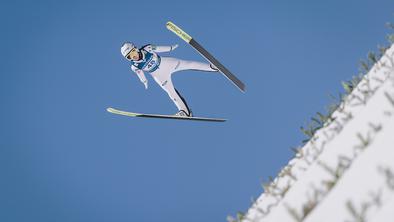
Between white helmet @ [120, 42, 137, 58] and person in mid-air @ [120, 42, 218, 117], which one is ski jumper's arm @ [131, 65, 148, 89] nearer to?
person in mid-air @ [120, 42, 218, 117]

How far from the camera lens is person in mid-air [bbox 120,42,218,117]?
1106 centimetres

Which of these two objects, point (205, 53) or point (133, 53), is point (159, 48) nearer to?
point (133, 53)

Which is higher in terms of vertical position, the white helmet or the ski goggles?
the white helmet

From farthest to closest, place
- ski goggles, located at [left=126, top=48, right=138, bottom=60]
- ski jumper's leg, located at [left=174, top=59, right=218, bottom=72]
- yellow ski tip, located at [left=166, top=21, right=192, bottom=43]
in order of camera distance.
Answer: ski jumper's leg, located at [left=174, top=59, right=218, bottom=72] → ski goggles, located at [left=126, top=48, right=138, bottom=60] → yellow ski tip, located at [left=166, top=21, right=192, bottom=43]

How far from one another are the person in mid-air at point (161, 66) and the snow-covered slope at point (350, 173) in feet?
27.7

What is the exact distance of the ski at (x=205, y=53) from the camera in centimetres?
1030

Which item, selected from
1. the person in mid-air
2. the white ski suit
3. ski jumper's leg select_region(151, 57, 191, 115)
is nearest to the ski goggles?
the person in mid-air

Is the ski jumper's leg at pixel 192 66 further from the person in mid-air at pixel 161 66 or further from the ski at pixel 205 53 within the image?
the ski at pixel 205 53

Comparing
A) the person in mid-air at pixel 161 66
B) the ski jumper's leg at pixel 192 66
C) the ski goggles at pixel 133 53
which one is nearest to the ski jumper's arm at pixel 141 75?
the person in mid-air at pixel 161 66

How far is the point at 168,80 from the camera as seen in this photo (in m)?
11.6

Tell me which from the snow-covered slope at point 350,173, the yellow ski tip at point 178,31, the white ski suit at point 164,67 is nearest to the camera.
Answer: the snow-covered slope at point 350,173

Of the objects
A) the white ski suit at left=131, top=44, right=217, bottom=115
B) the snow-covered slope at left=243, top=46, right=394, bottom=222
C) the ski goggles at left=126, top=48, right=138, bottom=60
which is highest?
the ski goggles at left=126, top=48, right=138, bottom=60

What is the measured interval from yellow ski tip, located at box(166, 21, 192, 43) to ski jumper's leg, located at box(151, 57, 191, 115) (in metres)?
1.10

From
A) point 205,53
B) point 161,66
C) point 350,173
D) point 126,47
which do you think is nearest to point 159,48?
point 161,66
